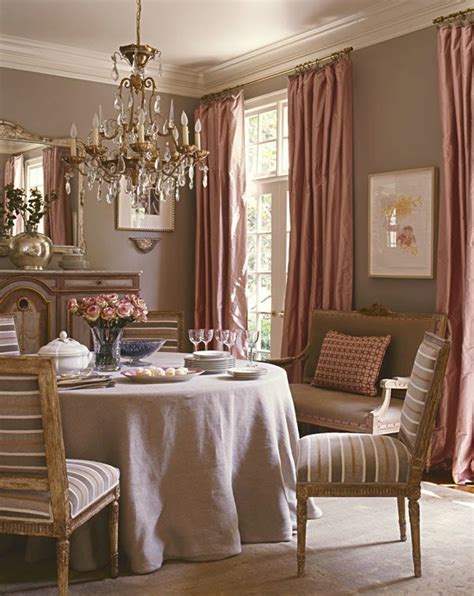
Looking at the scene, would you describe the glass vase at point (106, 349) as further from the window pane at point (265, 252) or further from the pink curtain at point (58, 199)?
the window pane at point (265, 252)

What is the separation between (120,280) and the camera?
6.26m

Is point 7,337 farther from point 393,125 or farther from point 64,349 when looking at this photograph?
point 393,125

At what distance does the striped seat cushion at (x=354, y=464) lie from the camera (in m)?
3.22

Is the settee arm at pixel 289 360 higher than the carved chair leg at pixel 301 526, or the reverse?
the settee arm at pixel 289 360

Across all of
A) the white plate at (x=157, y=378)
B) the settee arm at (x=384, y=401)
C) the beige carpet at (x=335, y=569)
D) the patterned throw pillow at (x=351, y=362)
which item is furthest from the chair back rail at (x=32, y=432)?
the patterned throw pillow at (x=351, y=362)

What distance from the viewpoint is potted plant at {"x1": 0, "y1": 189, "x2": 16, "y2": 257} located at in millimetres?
6074

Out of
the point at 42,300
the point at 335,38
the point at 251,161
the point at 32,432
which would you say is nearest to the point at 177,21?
the point at 335,38

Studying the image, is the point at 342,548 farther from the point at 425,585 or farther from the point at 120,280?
the point at 120,280

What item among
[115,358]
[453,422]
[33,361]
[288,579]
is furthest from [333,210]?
[33,361]

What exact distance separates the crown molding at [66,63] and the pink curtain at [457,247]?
284cm

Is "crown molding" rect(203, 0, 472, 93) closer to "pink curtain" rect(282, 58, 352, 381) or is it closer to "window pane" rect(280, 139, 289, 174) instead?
"pink curtain" rect(282, 58, 352, 381)

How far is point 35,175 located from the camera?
6289 mm

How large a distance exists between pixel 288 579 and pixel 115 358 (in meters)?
1.35

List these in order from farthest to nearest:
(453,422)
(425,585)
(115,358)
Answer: (453,422)
(115,358)
(425,585)
